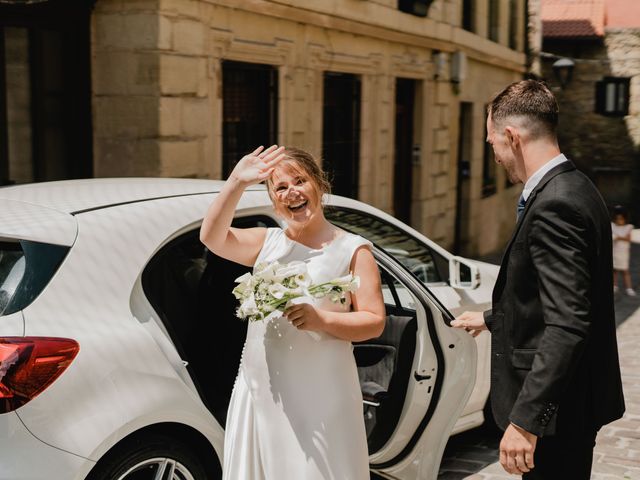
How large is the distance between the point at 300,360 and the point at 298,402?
0.15 m

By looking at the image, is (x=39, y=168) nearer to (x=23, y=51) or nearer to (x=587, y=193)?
(x=23, y=51)

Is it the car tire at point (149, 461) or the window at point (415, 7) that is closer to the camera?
the car tire at point (149, 461)

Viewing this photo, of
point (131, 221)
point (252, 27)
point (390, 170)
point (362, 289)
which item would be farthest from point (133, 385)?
point (390, 170)

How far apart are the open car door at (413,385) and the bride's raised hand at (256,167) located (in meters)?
1.20

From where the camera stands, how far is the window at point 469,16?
1841 centimetres

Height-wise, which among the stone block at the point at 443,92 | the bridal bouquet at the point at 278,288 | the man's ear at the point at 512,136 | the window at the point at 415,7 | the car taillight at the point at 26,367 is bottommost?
the car taillight at the point at 26,367

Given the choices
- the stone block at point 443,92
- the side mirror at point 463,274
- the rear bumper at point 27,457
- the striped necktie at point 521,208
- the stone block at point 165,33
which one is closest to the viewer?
the rear bumper at point 27,457

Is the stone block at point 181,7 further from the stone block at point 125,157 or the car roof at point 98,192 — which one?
the car roof at point 98,192

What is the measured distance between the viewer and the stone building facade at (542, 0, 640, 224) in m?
27.8

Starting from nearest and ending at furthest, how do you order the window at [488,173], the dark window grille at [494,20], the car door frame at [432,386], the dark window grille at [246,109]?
1. the car door frame at [432,386]
2. the dark window grille at [246,109]
3. the window at [488,173]
4. the dark window grille at [494,20]

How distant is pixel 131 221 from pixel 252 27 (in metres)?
7.25

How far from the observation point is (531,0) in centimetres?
2445

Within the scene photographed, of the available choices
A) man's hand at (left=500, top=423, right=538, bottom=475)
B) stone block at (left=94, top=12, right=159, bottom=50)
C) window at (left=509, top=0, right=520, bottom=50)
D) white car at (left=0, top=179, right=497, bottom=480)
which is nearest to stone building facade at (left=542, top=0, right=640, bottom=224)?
window at (left=509, top=0, right=520, bottom=50)

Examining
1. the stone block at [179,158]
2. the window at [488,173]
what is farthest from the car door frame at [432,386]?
the window at [488,173]
